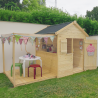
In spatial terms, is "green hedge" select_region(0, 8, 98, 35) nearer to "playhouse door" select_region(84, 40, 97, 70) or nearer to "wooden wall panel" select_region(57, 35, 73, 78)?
"playhouse door" select_region(84, 40, 97, 70)

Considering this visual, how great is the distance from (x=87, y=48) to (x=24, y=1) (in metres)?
18.9

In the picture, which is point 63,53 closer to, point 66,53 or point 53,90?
point 66,53

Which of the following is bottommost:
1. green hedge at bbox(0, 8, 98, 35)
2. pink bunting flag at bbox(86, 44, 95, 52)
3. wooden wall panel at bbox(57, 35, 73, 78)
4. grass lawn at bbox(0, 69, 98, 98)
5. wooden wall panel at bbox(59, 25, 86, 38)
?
grass lawn at bbox(0, 69, 98, 98)

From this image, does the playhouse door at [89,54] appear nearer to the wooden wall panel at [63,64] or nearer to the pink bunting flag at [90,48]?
the pink bunting flag at [90,48]

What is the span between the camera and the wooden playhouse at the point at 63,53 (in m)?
5.47

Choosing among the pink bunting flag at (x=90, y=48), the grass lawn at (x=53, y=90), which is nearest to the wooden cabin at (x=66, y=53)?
the pink bunting flag at (x=90, y=48)

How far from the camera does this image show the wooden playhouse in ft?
17.9

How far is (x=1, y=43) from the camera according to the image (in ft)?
21.4

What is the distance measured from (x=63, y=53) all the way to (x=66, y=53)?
207 millimetres

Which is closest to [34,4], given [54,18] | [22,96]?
[54,18]

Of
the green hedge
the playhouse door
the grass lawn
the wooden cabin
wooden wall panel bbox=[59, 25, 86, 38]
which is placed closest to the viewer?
the grass lawn

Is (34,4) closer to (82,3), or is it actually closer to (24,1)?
(24,1)

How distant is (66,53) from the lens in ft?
19.2

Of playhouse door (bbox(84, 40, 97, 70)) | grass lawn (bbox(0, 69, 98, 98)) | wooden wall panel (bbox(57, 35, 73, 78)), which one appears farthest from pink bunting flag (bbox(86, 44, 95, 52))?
grass lawn (bbox(0, 69, 98, 98))
